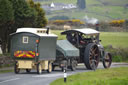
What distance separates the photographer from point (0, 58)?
36.7 metres

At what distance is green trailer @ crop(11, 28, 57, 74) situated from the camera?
3022 cm

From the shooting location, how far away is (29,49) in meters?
30.2

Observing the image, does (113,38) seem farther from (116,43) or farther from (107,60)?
(107,60)

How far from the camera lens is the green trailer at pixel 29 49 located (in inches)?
1190

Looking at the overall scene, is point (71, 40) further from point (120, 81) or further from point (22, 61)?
point (120, 81)

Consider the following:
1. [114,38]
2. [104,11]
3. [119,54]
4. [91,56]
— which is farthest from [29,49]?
[104,11]

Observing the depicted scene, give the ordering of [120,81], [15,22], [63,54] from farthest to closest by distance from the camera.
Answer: [15,22], [63,54], [120,81]

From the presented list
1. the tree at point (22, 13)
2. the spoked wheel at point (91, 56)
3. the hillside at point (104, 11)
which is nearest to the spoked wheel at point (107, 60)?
the spoked wheel at point (91, 56)

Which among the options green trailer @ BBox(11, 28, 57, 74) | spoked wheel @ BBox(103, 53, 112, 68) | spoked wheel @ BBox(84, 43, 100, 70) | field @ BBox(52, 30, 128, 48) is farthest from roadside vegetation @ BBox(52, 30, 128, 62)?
green trailer @ BBox(11, 28, 57, 74)

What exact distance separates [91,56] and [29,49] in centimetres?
795

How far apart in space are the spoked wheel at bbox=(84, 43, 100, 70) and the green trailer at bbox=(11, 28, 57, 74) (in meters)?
5.56

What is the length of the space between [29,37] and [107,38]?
122ft

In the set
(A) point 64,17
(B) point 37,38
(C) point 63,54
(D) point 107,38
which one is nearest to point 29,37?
(B) point 37,38

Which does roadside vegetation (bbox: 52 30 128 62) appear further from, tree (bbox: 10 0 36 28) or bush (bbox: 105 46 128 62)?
tree (bbox: 10 0 36 28)
